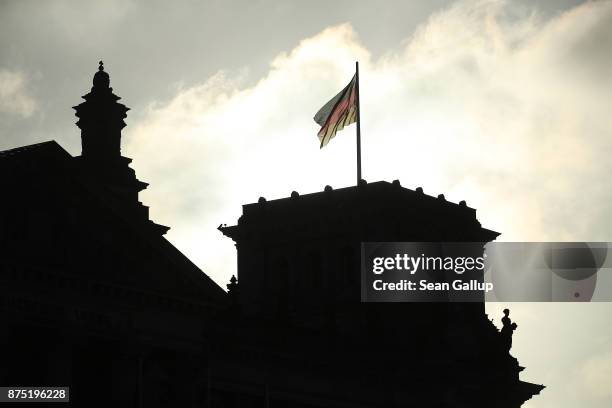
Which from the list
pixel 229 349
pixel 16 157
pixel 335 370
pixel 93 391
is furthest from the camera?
pixel 335 370

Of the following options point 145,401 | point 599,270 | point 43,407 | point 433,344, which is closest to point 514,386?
point 433,344

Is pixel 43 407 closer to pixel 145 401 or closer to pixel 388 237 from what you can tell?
pixel 145 401

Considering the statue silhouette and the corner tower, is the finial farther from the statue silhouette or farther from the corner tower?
the statue silhouette

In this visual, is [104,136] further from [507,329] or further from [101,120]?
[507,329]

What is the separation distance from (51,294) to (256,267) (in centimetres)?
2919

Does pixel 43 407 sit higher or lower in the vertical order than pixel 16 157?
lower

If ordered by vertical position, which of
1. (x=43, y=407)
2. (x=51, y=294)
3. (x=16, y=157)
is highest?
(x=16, y=157)

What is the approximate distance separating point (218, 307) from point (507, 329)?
27440mm

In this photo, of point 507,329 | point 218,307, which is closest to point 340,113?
point 507,329

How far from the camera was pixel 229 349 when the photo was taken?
70312mm

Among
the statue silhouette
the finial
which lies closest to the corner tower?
the finial

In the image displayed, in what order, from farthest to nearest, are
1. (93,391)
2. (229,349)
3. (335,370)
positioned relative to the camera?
1. (335,370)
2. (229,349)
3. (93,391)

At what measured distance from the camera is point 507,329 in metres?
89.4

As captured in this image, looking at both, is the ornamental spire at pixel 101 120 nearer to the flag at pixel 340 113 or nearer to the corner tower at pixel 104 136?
the corner tower at pixel 104 136
